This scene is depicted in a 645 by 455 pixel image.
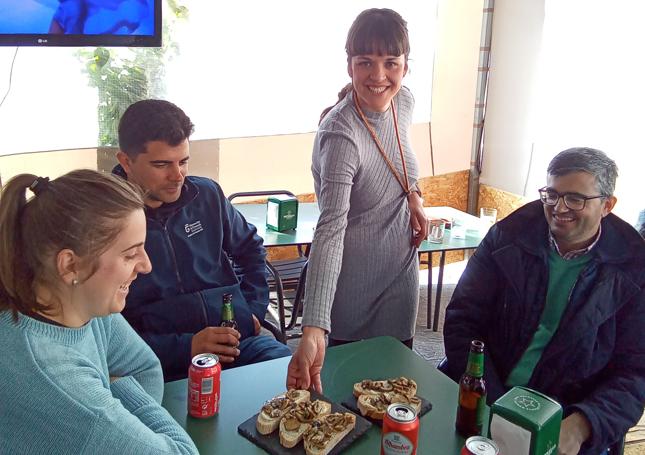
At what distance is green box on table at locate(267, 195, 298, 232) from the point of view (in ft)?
10.7

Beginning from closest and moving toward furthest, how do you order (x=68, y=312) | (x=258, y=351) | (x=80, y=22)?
(x=68, y=312) < (x=258, y=351) < (x=80, y=22)

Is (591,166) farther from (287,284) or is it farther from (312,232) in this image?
(287,284)

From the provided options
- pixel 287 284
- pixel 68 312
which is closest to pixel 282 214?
pixel 287 284

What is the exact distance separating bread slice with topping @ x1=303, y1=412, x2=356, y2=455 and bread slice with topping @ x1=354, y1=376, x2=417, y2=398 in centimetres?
11

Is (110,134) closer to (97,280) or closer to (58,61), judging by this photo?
(58,61)

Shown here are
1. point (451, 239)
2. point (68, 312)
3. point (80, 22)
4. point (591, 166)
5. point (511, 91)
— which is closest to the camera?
point (68, 312)

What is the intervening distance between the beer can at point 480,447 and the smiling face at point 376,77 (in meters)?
1.04

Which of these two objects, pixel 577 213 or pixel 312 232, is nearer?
pixel 577 213

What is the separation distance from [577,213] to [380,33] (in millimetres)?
731

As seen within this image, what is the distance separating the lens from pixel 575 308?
70.3 inches

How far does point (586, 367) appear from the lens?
177 cm

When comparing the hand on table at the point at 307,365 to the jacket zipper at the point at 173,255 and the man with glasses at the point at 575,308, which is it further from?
the jacket zipper at the point at 173,255

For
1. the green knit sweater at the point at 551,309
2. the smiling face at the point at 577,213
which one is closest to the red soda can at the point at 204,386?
the green knit sweater at the point at 551,309

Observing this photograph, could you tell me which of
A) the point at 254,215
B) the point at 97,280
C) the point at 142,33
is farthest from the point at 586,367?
the point at 142,33
